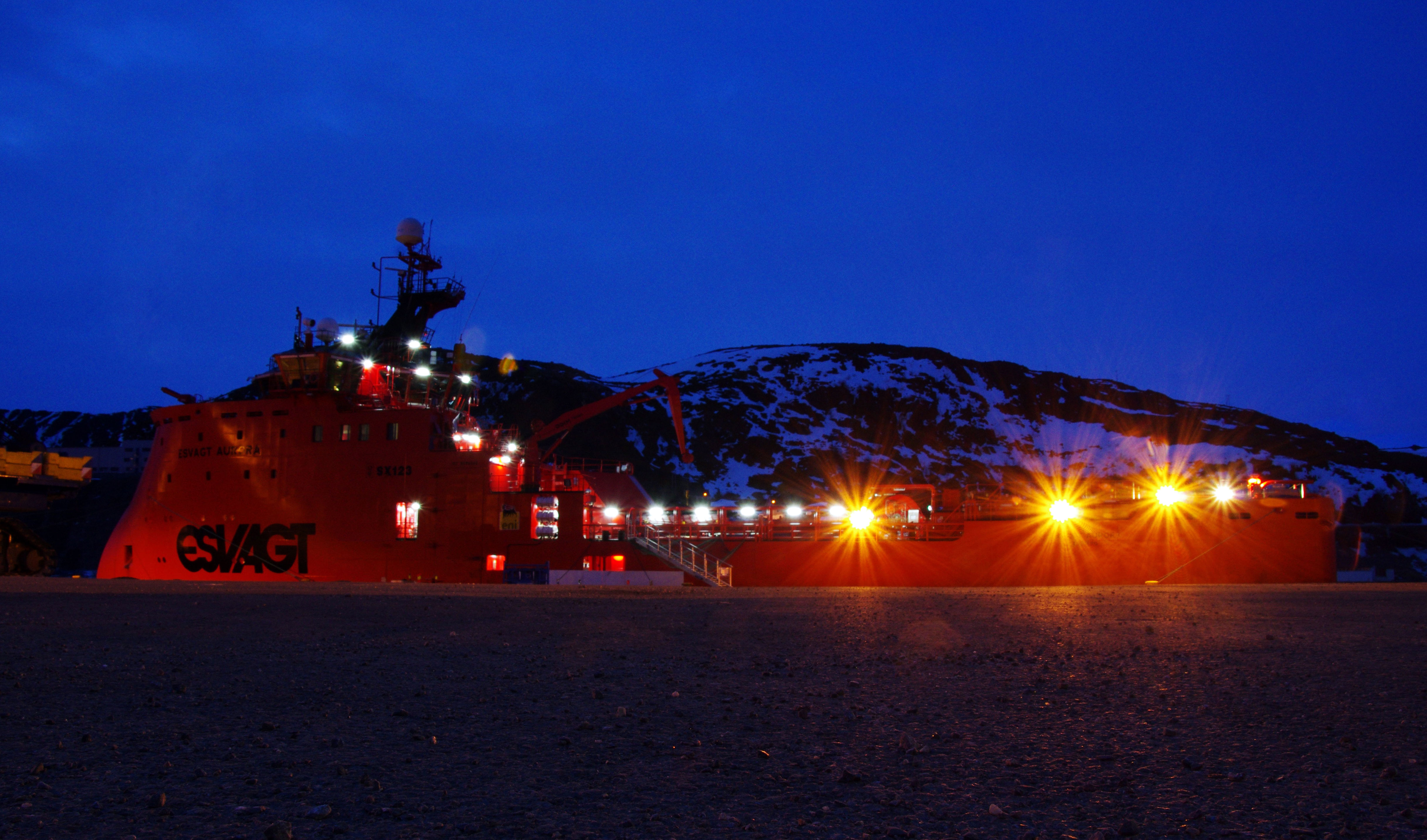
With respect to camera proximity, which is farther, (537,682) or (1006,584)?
(1006,584)

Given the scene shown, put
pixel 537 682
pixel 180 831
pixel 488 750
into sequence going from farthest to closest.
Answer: pixel 537 682, pixel 488 750, pixel 180 831

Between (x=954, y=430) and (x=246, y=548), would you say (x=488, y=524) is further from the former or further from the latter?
(x=954, y=430)

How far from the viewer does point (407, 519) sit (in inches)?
1057

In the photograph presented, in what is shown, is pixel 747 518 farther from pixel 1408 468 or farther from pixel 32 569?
pixel 1408 468

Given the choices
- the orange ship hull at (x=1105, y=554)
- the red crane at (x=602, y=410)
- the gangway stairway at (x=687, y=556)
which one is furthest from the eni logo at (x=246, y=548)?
the orange ship hull at (x=1105, y=554)

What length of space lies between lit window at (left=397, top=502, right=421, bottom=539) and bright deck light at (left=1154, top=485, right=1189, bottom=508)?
74.7 feet

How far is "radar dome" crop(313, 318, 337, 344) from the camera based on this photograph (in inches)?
1233

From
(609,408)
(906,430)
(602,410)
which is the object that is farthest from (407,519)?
(906,430)

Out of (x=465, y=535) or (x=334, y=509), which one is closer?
(x=465, y=535)

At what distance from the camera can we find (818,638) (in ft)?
28.5

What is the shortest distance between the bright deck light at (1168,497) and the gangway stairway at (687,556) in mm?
13305

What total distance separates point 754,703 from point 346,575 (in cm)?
2451

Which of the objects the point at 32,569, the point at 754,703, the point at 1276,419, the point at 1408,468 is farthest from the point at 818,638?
the point at 1276,419

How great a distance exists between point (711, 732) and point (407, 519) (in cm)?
2431
